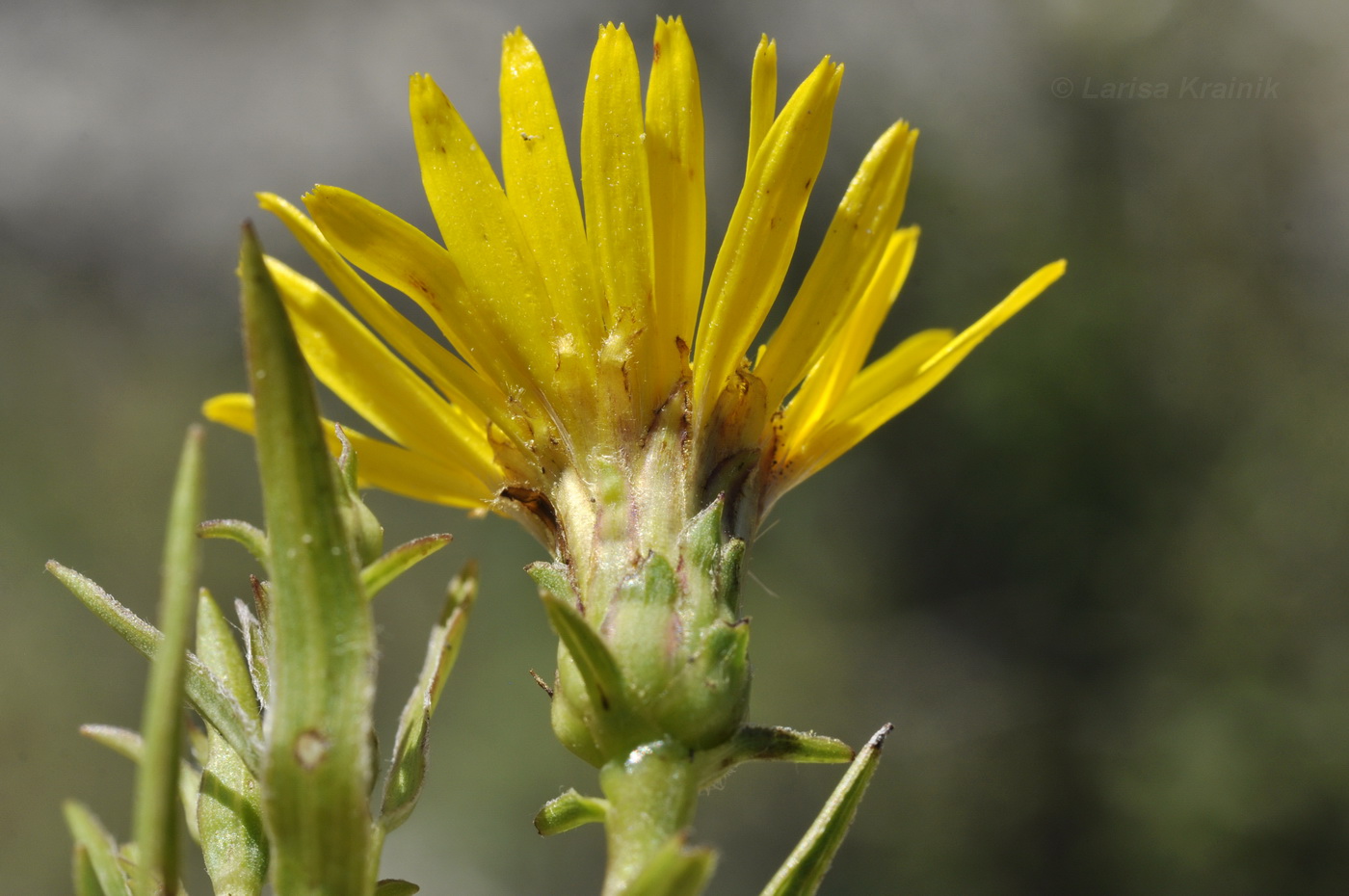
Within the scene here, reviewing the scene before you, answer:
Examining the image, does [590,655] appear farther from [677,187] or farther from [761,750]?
[677,187]

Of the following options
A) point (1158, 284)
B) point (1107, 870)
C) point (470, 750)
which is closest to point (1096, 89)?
point (1158, 284)

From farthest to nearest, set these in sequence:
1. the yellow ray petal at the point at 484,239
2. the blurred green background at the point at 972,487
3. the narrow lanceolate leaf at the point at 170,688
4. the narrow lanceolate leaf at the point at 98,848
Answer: the blurred green background at the point at 972,487
the yellow ray petal at the point at 484,239
the narrow lanceolate leaf at the point at 98,848
the narrow lanceolate leaf at the point at 170,688

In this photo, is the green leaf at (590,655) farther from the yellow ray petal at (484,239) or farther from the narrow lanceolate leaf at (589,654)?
the yellow ray petal at (484,239)

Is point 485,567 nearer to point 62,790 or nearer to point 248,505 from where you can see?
point 248,505

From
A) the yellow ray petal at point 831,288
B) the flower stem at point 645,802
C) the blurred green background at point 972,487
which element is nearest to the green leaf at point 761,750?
the flower stem at point 645,802

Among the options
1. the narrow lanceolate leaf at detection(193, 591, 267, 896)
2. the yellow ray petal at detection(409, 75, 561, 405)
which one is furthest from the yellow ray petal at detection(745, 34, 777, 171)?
the narrow lanceolate leaf at detection(193, 591, 267, 896)

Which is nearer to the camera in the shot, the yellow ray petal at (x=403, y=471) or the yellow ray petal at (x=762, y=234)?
the yellow ray petal at (x=762, y=234)

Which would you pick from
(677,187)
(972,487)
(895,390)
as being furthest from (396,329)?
(972,487)
